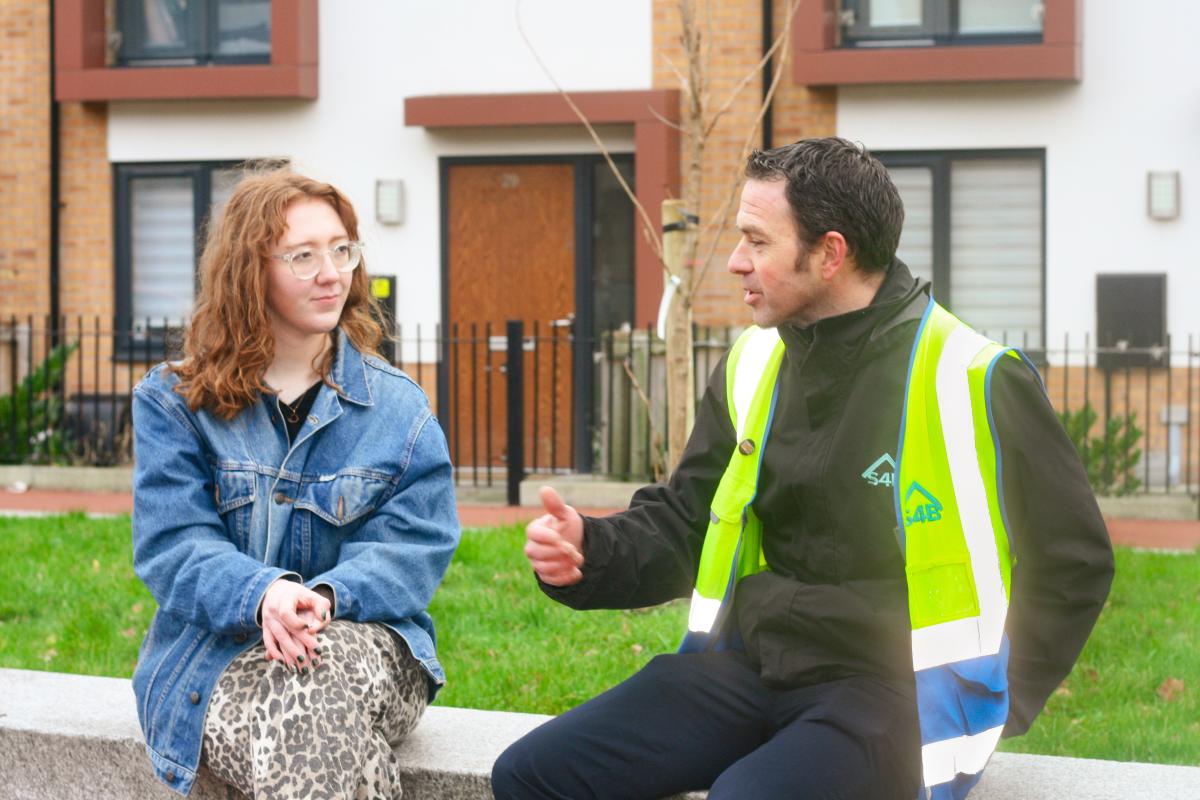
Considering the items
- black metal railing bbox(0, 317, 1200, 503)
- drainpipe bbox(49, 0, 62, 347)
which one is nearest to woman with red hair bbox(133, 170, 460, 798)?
black metal railing bbox(0, 317, 1200, 503)

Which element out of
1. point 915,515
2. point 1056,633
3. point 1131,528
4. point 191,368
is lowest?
point 1131,528

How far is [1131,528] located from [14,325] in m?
9.19

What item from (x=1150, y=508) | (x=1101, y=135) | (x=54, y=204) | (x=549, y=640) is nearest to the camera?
(x=549, y=640)

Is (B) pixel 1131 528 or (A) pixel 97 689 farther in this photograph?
(B) pixel 1131 528

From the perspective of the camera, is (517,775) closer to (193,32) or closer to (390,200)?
(390,200)

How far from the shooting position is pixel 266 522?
376cm

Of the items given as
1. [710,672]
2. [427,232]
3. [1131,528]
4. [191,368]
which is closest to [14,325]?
[427,232]

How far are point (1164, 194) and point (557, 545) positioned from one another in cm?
1054

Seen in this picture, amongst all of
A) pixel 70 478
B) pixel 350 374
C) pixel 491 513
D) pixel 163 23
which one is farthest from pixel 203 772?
pixel 163 23

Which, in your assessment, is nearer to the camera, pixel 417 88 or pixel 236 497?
pixel 236 497

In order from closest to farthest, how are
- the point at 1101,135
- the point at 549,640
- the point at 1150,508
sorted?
the point at 549,640 → the point at 1150,508 → the point at 1101,135

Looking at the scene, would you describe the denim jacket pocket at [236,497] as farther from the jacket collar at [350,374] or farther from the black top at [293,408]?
the jacket collar at [350,374]

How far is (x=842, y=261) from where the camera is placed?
333cm

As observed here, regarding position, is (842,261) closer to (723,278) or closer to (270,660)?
(270,660)
